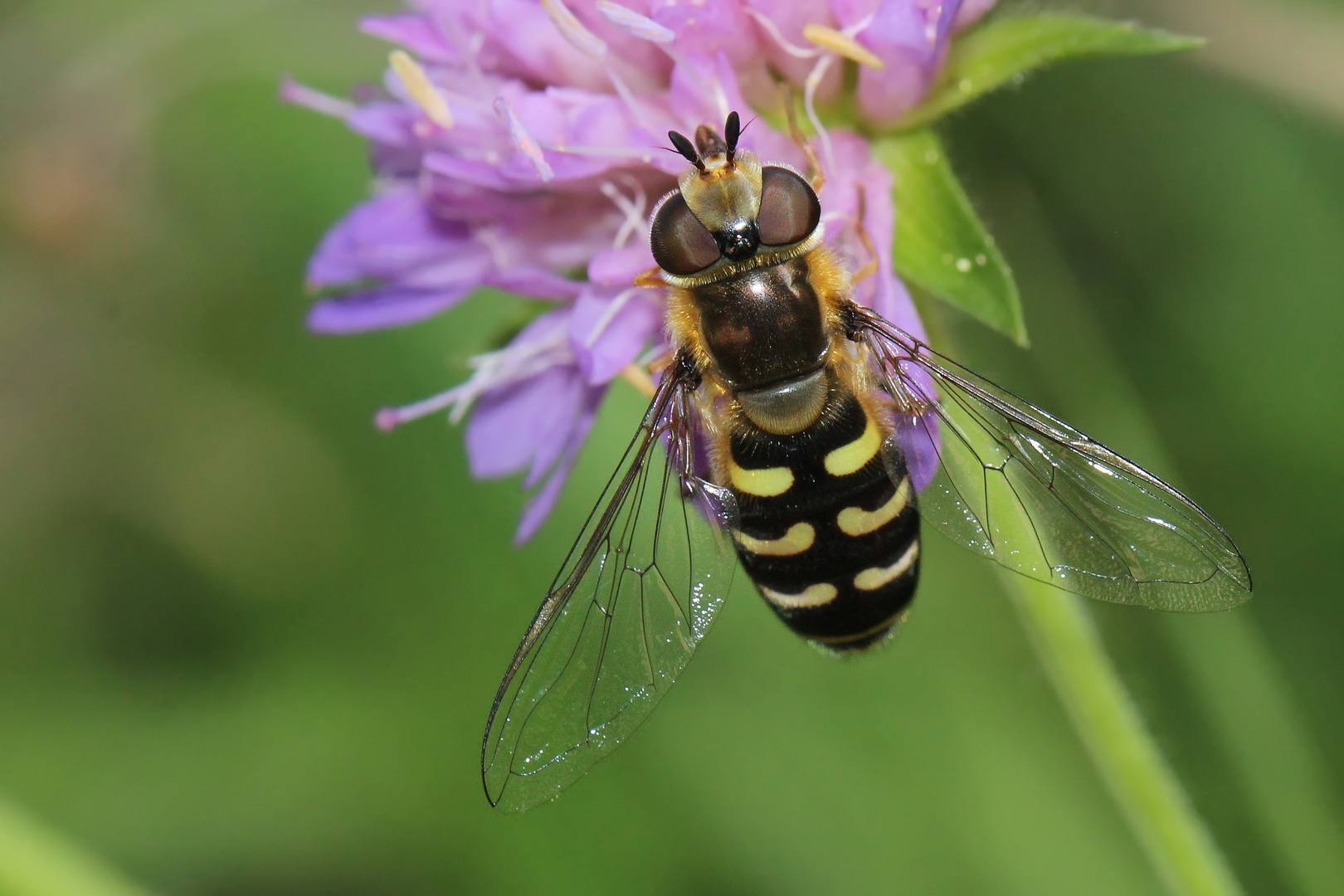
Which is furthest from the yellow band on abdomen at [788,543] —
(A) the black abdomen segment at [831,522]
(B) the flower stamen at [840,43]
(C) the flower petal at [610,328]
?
(B) the flower stamen at [840,43]

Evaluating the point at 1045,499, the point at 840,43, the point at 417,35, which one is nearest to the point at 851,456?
the point at 1045,499

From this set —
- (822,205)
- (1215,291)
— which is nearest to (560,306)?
(822,205)

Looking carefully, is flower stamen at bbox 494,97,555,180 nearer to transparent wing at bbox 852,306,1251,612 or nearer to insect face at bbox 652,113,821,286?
insect face at bbox 652,113,821,286

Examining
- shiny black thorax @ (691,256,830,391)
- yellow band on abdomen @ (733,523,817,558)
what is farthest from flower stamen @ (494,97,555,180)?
yellow band on abdomen @ (733,523,817,558)

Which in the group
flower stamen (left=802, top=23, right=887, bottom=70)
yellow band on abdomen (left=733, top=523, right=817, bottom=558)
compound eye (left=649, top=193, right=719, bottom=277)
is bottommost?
yellow band on abdomen (left=733, top=523, right=817, bottom=558)

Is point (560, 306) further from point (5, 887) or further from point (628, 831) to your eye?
point (628, 831)

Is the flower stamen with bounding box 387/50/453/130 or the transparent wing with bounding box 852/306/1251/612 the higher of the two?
the flower stamen with bounding box 387/50/453/130
